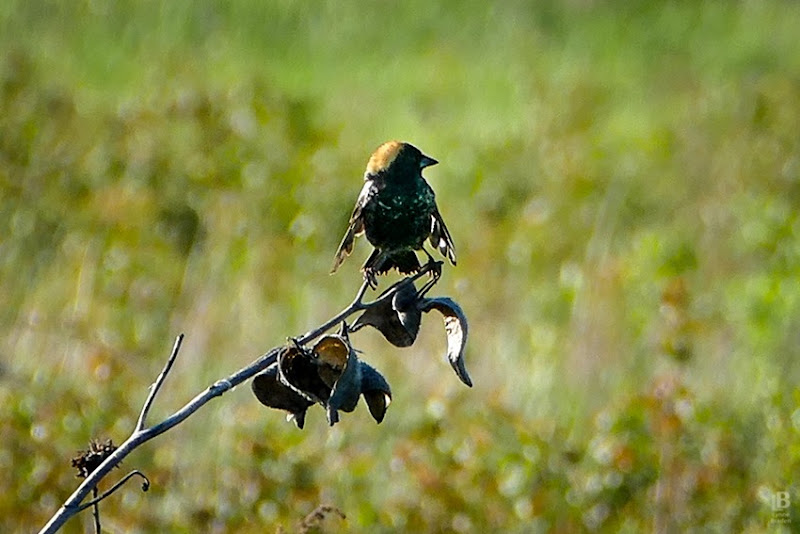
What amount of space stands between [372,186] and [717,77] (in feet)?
39.8

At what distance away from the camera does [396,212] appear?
7.43 feet

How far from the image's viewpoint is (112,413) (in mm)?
4070

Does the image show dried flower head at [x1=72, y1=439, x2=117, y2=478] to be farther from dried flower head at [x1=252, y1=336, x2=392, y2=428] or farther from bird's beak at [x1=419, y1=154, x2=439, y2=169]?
bird's beak at [x1=419, y1=154, x2=439, y2=169]

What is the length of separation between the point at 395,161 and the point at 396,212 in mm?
95

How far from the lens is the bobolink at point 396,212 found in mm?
2269

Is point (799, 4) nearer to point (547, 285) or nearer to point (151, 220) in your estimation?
point (547, 285)

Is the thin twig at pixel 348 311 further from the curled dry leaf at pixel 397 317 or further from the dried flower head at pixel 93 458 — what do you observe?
the dried flower head at pixel 93 458

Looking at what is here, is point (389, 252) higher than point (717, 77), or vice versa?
point (717, 77)

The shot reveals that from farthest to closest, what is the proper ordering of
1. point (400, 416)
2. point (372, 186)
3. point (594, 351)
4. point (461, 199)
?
1. point (461, 199)
2. point (594, 351)
3. point (400, 416)
4. point (372, 186)

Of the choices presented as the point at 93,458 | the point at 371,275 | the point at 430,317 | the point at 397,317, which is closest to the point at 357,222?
the point at 371,275

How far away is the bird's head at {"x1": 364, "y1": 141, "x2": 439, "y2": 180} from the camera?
2295 millimetres

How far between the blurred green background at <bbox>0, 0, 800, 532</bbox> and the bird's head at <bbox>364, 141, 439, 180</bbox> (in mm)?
1655

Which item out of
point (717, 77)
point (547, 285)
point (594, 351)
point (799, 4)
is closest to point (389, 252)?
point (594, 351)

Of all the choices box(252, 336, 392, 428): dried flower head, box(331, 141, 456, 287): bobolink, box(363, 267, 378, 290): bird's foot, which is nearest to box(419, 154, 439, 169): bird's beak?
box(331, 141, 456, 287): bobolink
